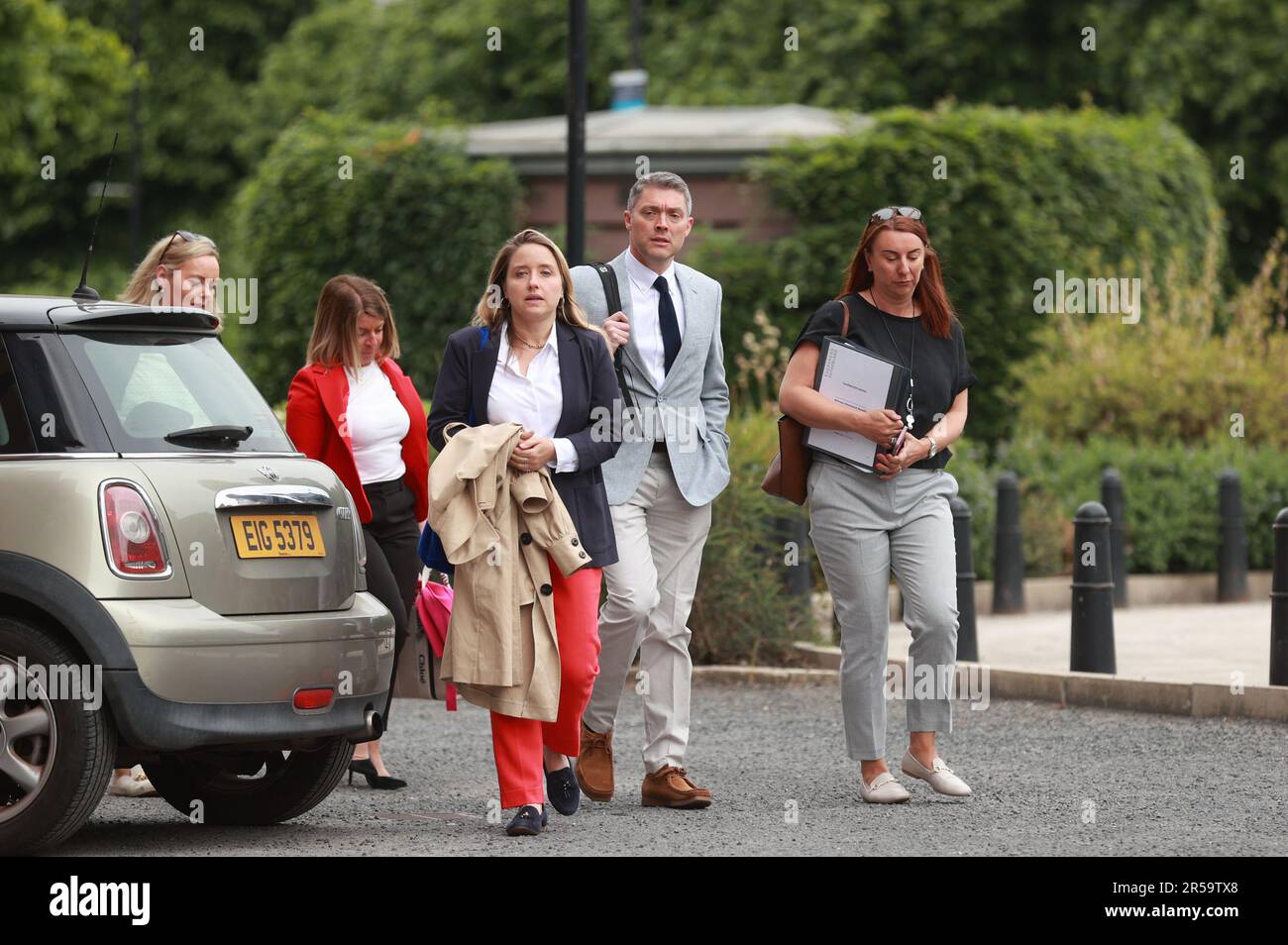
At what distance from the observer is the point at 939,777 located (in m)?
7.63

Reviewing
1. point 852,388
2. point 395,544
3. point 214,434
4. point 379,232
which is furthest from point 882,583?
point 379,232

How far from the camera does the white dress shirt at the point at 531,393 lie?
7.09 metres

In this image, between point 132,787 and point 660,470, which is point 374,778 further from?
point 660,470

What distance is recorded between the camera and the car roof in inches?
259

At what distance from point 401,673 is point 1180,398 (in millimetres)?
10650

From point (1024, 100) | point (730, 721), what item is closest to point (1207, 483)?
point (730, 721)

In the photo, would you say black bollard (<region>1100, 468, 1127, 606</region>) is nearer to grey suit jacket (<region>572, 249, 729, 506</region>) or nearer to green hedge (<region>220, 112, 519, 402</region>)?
green hedge (<region>220, 112, 519, 402</region>)

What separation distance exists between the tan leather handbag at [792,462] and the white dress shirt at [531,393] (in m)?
1.02

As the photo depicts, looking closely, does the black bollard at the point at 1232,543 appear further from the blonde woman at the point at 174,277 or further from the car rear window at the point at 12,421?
the car rear window at the point at 12,421

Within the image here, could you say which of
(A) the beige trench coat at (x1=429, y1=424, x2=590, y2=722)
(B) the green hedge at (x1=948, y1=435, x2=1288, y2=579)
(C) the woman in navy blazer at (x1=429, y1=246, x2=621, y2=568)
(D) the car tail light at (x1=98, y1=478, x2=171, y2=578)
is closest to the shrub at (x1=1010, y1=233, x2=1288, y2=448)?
(B) the green hedge at (x1=948, y1=435, x2=1288, y2=579)

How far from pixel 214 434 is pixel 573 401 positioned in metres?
1.18

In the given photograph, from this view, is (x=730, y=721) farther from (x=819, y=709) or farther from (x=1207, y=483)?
(x=1207, y=483)

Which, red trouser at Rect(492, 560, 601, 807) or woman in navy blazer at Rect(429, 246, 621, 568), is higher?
woman in navy blazer at Rect(429, 246, 621, 568)

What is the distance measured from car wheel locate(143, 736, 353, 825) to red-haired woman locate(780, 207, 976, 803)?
186cm
